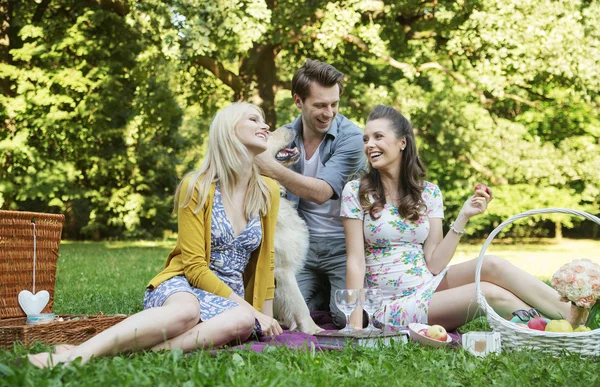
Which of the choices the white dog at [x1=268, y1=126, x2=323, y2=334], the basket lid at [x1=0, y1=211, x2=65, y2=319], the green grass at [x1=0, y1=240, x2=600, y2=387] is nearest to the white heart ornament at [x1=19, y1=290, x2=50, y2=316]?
the basket lid at [x1=0, y1=211, x2=65, y2=319]

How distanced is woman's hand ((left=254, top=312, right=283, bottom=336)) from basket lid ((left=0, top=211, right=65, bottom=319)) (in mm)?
1232

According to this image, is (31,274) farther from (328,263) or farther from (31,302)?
(328,263)

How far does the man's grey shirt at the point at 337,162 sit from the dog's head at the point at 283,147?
143 millimetres

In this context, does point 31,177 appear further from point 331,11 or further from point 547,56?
point 547,56

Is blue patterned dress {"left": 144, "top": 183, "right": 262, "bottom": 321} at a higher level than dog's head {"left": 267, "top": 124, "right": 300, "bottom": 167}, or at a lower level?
lower

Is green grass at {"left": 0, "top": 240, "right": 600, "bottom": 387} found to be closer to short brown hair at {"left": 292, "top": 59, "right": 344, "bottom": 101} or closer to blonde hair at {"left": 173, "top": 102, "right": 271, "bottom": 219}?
blonde hair at {"left": 173, "top": 102, "right": 271, "bottom": 219}

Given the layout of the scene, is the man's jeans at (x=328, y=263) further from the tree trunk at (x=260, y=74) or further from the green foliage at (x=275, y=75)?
the tree trunk at (x=260, y=74)

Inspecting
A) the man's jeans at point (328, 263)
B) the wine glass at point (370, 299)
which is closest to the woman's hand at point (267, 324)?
the wine glass at point (370, 299)

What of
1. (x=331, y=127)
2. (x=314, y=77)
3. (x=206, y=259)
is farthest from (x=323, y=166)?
(x=206, y=259)

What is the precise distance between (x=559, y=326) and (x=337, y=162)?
1.82 m

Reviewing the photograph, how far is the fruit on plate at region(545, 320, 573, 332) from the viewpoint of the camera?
115 inches

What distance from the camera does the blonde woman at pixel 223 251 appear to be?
291cm

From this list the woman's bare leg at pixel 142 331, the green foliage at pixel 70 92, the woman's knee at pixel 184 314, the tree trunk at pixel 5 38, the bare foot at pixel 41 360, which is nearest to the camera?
the bare foot at pixel 41 360

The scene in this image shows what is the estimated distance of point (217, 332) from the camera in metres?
2.93
